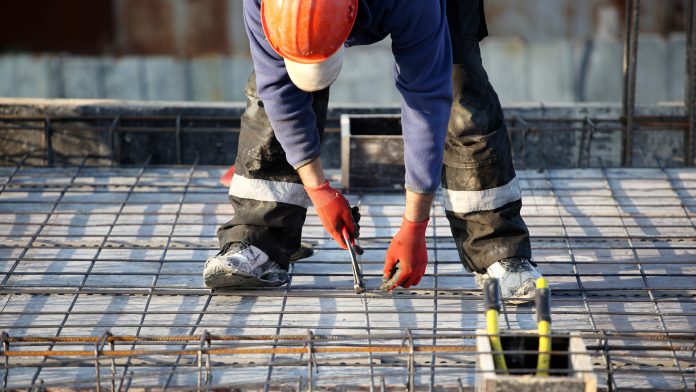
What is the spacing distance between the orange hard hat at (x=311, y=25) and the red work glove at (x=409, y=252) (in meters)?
0.71

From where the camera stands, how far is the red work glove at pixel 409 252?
3.30m

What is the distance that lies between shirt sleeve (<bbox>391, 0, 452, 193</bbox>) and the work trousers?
423 mm

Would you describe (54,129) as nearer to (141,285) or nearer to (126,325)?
(141,285)

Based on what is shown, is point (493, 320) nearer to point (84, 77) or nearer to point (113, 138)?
point (113, 138)

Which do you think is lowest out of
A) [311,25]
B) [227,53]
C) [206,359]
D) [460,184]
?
[206,359]

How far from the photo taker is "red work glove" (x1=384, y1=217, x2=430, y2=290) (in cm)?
330

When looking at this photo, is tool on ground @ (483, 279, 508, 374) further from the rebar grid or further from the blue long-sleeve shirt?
the blue long-sleeve shirt

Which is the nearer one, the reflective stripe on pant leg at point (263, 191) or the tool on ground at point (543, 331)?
the tool on ground at point (543, 331)

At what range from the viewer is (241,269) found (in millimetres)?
3584

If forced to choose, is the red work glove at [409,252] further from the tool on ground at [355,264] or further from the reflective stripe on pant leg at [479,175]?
the reflective stripe on pant leg at [479,175]

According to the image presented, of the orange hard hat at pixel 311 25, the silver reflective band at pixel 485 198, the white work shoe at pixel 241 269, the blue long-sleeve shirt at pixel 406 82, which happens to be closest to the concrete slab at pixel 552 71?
the silver reflective band at pixel 485 198

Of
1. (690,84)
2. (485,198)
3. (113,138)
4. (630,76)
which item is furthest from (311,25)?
(690,84)

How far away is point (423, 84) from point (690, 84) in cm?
285

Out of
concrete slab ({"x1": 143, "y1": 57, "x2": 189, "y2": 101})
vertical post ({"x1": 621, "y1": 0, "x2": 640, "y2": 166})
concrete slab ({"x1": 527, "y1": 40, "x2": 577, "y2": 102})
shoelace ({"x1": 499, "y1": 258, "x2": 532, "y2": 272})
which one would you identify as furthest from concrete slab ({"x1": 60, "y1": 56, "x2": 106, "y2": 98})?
shoelace ({"x1": 499, "y1": 258, "x2": 532, "y2": 272})
